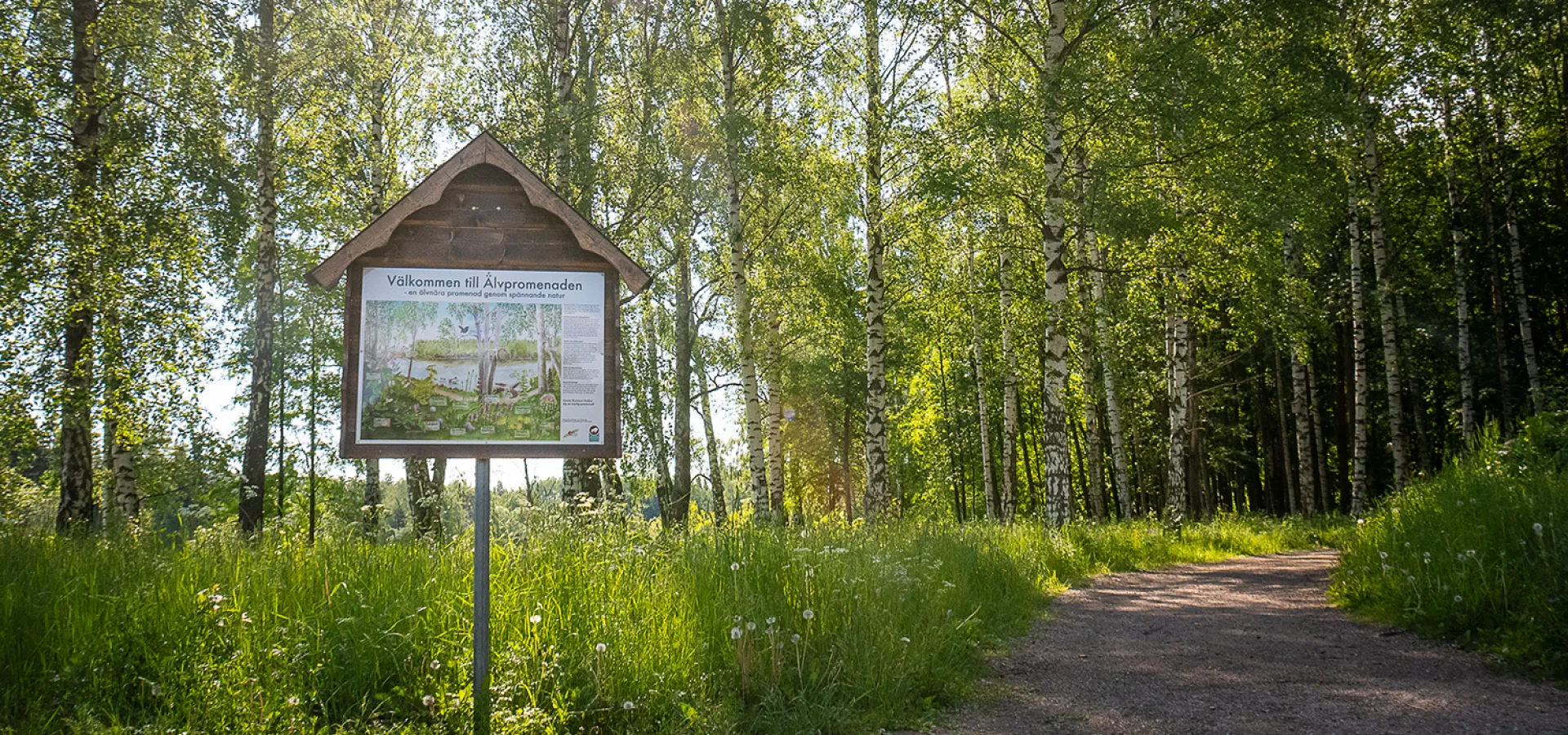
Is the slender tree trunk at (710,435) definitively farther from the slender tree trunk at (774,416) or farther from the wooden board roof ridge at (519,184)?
the wooden board roof ridge at (519,184)

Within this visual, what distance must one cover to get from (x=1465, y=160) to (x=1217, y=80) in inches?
736

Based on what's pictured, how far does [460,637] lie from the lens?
4703 millimetres

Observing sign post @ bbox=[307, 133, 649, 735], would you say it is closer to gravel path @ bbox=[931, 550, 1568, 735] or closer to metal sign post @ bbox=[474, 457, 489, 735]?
metal sign post @ bbox=[474, 457, 489, 735]

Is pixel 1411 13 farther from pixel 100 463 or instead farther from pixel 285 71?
pixel 100 463

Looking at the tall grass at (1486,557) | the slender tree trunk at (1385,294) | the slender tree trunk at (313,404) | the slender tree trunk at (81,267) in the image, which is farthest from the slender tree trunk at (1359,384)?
the slender tree trunk at (313,404)

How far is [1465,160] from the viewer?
25578 millimetres

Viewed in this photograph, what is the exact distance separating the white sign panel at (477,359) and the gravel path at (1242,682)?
2.77 metres

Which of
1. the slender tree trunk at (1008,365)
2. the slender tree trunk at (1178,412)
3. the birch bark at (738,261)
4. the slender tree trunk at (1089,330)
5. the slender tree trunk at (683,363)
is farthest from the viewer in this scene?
the slender tree trunk at (683,363)

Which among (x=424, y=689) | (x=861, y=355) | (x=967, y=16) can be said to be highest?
(x=967, y=16)

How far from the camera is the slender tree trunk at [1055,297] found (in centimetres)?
1373

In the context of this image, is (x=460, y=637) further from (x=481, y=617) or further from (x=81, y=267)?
(x=81, y=267)

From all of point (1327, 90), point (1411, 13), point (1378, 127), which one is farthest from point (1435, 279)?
point (1327, 90)

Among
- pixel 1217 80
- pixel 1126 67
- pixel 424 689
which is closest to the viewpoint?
pixel 424 689

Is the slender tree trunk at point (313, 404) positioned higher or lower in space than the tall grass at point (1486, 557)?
higher
